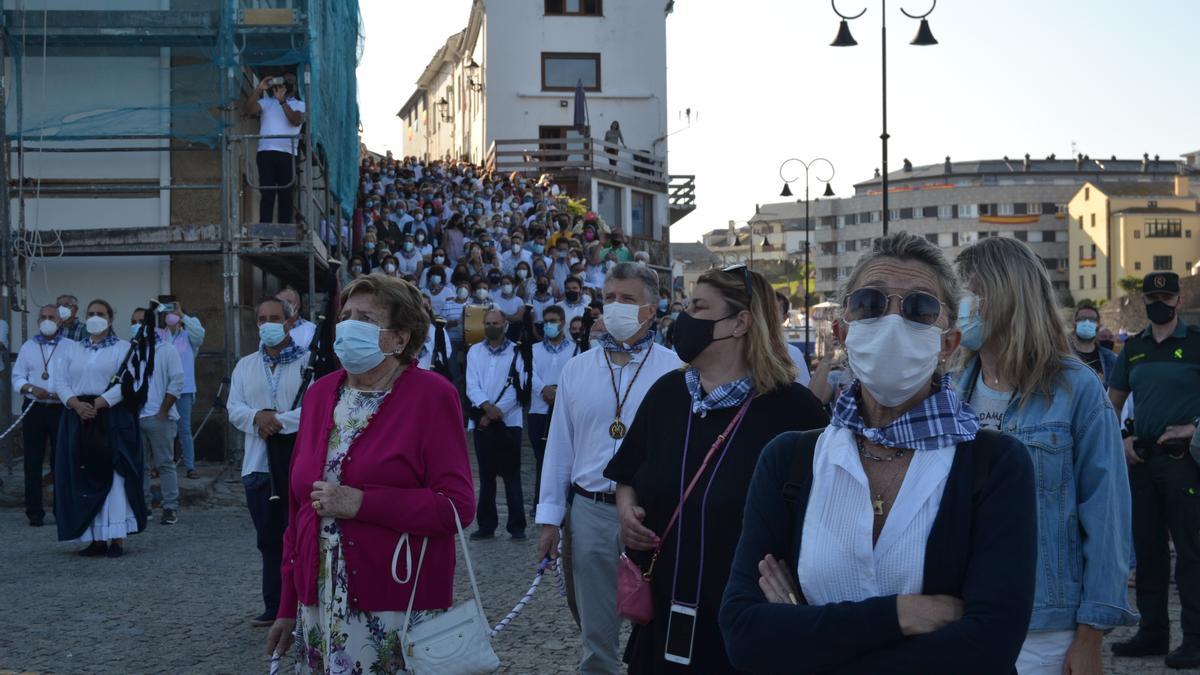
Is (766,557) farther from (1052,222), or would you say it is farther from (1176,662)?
(1052,222)

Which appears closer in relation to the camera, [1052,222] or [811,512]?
[811,512]

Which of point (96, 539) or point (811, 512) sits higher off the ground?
point (811, 512)

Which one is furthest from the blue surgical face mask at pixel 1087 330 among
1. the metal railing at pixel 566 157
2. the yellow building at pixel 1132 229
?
the yellow building at pixel 1132 229

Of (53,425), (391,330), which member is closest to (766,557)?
(391,330)

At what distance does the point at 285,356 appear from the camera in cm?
814

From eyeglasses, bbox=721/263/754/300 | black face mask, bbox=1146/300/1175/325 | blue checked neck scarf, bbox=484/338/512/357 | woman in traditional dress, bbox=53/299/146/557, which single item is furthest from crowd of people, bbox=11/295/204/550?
eyeglasses, bbox=721/263/754/300

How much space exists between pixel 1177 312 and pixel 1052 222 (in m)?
127

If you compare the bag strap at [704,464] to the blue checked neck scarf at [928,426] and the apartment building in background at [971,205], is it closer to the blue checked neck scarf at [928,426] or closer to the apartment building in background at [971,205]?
the blue checked neck scarf at [928,426]

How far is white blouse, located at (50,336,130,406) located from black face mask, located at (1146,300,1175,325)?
805cm

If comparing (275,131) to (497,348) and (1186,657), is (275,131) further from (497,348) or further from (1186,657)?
(1186,657)

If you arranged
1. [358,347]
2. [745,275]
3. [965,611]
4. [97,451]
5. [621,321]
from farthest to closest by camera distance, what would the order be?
[97,451] → [621,321] → [745,275] → [358,347] → [965,611]

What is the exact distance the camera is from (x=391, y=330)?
4863 millimetres

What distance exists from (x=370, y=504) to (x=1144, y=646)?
4.99m

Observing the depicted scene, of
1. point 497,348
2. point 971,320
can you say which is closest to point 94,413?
point 497,348
